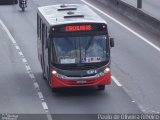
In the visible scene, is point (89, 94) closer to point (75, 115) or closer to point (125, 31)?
point (75, 115)

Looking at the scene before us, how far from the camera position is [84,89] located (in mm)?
27719

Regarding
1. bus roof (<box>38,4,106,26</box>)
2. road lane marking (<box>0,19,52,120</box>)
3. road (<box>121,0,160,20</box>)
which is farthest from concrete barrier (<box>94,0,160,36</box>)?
bus roof (<box>38,4,106,26</box>)

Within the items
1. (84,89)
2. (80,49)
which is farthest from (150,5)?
(80,49)

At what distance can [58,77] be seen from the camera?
1032 inches

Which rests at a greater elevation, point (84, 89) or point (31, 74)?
point (84, 89)

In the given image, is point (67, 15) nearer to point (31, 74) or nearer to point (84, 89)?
point (84, 89)

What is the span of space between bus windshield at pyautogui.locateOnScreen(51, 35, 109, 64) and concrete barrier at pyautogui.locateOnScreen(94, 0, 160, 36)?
12817 millimetres

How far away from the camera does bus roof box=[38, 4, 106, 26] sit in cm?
2638

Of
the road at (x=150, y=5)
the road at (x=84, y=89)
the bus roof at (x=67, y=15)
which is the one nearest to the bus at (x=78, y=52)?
the bus roof at (x=67, y=15)

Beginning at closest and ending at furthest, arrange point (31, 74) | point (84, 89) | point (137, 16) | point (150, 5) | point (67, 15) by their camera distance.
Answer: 1. point (67, 15)
2. point (84, 89)
3. point (31, 74)
4. point (137, 16)
5. point (150, 5)

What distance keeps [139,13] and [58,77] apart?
57.4ft

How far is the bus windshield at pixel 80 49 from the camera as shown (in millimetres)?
26109

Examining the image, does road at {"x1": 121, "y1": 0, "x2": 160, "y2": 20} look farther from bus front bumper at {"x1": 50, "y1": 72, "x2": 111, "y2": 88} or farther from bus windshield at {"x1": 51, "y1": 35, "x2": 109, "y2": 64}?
bus front bumper at {"x1": 50, "y1": 72, "x2": 111, "y2": 88}

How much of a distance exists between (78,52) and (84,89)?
2.05 metres
